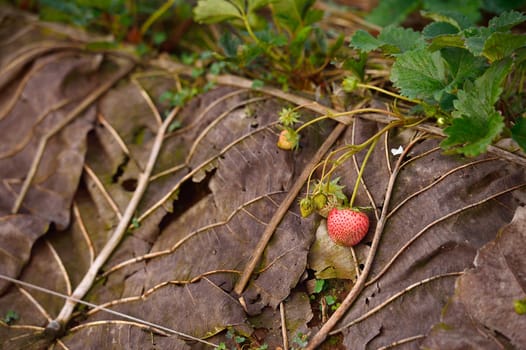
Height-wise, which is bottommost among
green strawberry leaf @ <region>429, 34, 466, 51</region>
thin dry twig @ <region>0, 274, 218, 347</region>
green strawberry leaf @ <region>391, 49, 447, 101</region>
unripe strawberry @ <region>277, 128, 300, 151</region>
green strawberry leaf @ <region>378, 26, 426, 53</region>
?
thin dry twig @ <region>0, 274, 218, 347</region>

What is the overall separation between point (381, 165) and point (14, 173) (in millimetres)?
1621

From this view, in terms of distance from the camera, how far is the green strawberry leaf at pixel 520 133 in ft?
5.11

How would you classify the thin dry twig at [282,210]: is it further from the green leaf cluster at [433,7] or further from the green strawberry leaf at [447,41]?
the green leaf cluster at [433,7]

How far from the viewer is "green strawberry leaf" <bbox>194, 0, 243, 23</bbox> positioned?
2.14 meters

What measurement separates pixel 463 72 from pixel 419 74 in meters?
0.14

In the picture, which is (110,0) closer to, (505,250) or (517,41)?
(517,41)

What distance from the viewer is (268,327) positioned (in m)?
1.72

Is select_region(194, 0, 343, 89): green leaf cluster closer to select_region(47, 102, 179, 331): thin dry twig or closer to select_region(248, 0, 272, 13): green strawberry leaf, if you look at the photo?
select_region(248, 0, 272, 13): green strawberry leaf

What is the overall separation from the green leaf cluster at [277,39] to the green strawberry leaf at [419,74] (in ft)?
1.53

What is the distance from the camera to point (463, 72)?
1727 mm

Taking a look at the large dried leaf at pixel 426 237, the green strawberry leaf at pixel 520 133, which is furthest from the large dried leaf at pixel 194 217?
the green strawberry leaf at pixel 520 133

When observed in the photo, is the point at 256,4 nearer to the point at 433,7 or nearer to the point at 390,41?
the point at 390,41

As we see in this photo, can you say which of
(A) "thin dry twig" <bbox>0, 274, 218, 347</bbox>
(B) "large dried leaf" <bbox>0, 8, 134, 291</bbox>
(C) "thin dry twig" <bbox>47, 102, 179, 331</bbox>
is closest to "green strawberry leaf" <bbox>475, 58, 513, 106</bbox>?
(A) "thin dry twig" <bbox>0, 274, 218, 347</bbox>

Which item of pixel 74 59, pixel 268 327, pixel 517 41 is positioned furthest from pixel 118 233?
pixel 517 41
